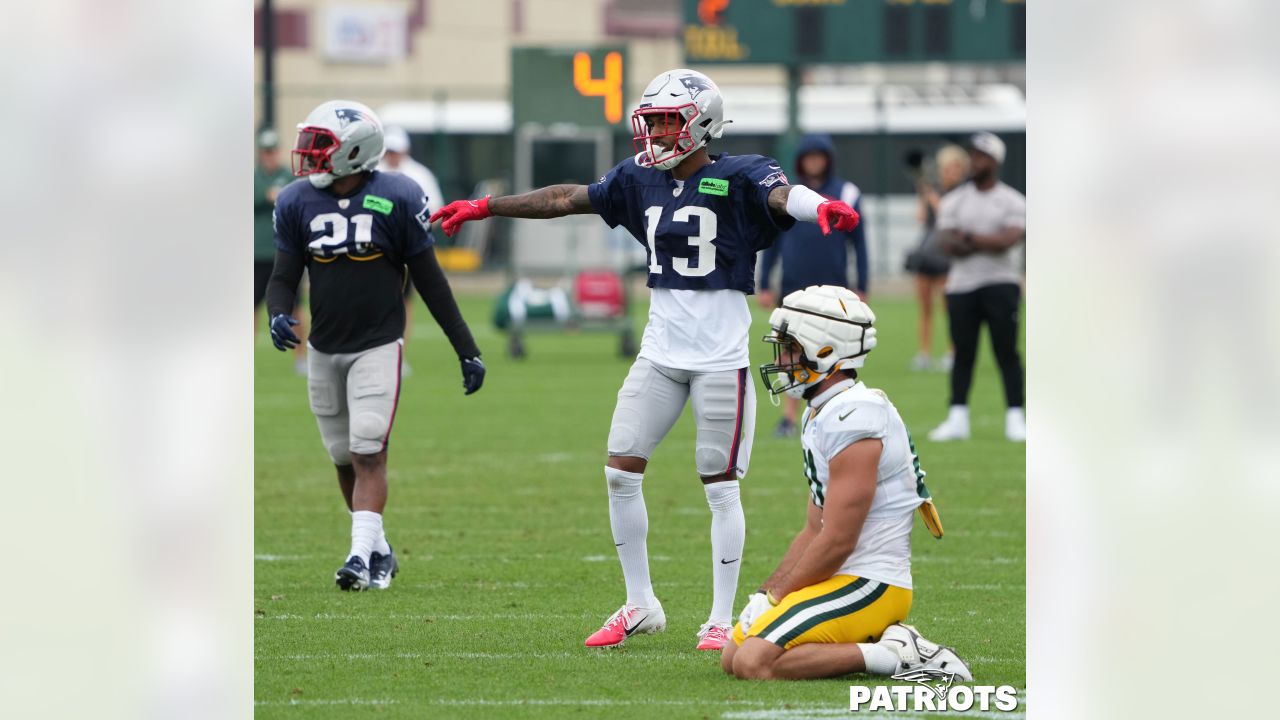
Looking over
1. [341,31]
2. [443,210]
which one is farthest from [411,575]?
[341,31]

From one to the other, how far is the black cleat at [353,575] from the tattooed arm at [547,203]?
1.55 m

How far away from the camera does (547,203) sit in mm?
6680

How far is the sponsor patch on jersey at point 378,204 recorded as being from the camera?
7527 mm

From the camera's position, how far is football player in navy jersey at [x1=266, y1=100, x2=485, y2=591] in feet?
24.6

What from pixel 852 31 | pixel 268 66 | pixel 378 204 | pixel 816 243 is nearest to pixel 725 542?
pixel 378 204

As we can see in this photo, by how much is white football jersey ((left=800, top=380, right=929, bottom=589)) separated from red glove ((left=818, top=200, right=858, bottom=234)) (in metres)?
0.46

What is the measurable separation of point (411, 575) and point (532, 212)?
1841 mm

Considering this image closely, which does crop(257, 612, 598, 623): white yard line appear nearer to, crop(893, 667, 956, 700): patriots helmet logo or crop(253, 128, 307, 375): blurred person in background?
crop(893, 667, 956, 700): patriots helmet logo

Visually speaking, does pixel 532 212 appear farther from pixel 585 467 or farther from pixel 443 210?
pixel 585 467

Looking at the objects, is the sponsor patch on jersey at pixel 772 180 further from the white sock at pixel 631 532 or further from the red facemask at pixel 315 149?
the red facemask at pixel 315 149

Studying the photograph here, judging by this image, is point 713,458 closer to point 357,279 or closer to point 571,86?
point 357,279

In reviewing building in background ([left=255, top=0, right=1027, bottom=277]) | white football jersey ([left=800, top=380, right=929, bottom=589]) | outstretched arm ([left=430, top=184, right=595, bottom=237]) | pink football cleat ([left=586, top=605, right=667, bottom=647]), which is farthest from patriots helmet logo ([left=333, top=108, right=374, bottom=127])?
building in background ([left=255, top=0, right=1027, bottom=277])

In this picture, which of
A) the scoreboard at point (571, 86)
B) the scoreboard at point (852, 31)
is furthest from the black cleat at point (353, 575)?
the scoreboard at point (852, 31)
